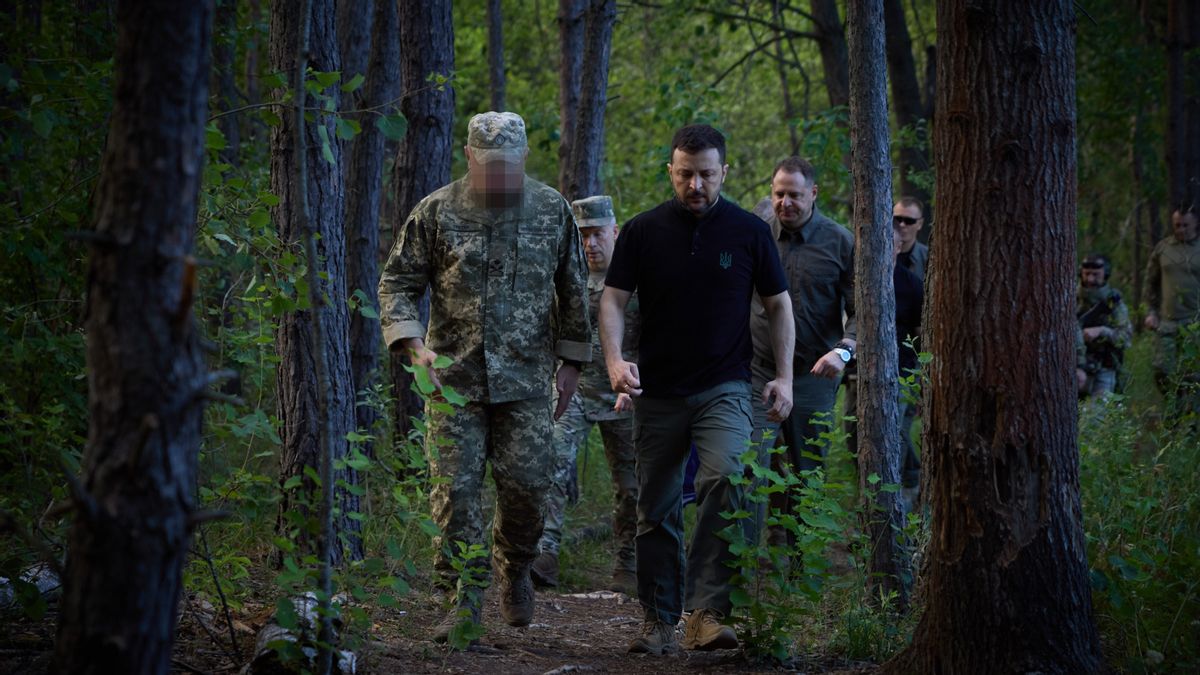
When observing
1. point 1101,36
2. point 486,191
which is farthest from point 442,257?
point 1101,36

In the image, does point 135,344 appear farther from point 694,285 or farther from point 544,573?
point 544,573

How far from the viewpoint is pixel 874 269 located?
6.29m

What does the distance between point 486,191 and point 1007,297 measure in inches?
100

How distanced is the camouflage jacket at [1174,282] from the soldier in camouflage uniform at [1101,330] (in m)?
0.86

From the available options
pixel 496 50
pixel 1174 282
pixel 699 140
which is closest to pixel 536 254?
pixel 699 140

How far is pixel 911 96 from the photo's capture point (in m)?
15.2

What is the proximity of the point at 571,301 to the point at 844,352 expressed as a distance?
198 centimetres

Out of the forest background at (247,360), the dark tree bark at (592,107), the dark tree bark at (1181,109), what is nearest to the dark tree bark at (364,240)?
the forest background at (247,360)

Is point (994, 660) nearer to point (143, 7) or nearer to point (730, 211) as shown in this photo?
point (730, 211)

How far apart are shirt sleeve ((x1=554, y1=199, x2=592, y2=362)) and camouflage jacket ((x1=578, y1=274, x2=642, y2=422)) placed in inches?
76.6

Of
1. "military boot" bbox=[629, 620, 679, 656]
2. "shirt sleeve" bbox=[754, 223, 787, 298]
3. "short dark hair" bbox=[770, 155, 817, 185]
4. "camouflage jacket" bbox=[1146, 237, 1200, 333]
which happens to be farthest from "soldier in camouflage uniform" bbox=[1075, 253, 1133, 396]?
Answer: "military boot" bbox=[629, 620, 679, 656]

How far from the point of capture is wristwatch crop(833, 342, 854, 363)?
22.1 feet

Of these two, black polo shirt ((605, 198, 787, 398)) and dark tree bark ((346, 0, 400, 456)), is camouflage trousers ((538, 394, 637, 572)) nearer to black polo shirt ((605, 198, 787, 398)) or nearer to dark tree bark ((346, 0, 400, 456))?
dark tree bark ((346, 0, 400, 456))

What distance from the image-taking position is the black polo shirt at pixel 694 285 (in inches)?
216
